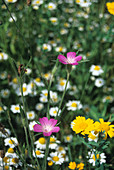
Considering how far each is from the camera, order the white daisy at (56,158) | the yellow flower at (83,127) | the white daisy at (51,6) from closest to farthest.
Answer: the yellow flower at (83,127) < the white daisy at (56,158) < the white daisy at (51,6)

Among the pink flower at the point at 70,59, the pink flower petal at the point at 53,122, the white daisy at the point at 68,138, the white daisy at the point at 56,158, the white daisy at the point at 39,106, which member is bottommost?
the white daisy at the point at 56,158

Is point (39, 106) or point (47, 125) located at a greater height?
point (39, 106)

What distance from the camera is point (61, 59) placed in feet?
2.71

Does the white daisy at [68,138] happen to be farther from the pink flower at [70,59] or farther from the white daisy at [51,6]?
the white daisy at [51,6]

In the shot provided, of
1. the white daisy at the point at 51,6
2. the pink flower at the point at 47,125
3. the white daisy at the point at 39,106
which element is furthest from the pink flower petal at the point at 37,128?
the white daisy at the point at 51,6

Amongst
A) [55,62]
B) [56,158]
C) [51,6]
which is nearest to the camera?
[56,158]

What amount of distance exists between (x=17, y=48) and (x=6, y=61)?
0.91 feet

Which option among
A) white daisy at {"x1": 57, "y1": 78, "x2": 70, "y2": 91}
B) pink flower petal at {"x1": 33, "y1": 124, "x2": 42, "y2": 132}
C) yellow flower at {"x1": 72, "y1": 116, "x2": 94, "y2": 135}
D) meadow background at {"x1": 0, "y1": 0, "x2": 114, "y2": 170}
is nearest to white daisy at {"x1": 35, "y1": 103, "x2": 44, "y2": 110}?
meadow background at {"x1": 0, "y1": 0, "x2": 114, "y2": 170}

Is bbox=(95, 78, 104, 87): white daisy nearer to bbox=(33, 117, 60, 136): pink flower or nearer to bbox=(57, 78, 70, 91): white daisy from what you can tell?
bbox=(57, 78, 70, 91): white daisy

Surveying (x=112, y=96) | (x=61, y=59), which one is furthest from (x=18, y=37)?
(x=61, y=59)

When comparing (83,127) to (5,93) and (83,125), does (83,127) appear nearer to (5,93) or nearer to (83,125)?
(83,125)

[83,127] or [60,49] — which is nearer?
[83,127]

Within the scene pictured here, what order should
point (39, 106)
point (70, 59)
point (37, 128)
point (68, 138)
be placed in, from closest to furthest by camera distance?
point (37, 128), point (70, 59), point (68, 138), point (39, 106)

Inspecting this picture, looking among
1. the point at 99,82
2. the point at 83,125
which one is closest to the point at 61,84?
the point at 99,82
